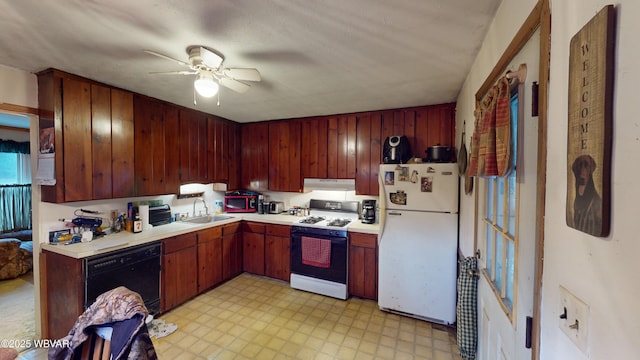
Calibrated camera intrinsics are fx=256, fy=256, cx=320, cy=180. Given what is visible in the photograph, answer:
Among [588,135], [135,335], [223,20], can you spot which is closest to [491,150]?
[588,135]

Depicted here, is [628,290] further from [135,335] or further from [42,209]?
[42,209]

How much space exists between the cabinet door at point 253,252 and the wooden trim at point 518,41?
3.18 meters

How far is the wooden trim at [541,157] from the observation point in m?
0.80

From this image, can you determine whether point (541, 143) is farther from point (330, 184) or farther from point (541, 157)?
point (330, 184)

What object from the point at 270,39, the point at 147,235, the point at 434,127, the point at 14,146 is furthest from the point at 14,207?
the point at 434,127

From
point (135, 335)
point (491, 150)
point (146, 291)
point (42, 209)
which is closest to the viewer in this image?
point (135, 335)

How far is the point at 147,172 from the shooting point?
2840 millimetres

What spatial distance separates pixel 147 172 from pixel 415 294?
10.4 feet

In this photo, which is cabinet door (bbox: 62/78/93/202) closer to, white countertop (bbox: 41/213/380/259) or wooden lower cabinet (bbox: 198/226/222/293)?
white countertop (bbox: 41/213/380/259)

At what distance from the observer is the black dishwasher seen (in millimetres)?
2123

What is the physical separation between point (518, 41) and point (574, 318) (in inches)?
38.8

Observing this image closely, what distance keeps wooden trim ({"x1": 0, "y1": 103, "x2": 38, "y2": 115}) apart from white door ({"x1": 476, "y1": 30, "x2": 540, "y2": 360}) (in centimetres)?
349

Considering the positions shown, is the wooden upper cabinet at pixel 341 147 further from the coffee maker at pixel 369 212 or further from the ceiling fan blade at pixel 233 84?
the ceiling fan blade at pixel 233 84

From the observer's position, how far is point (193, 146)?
11.1 feet
